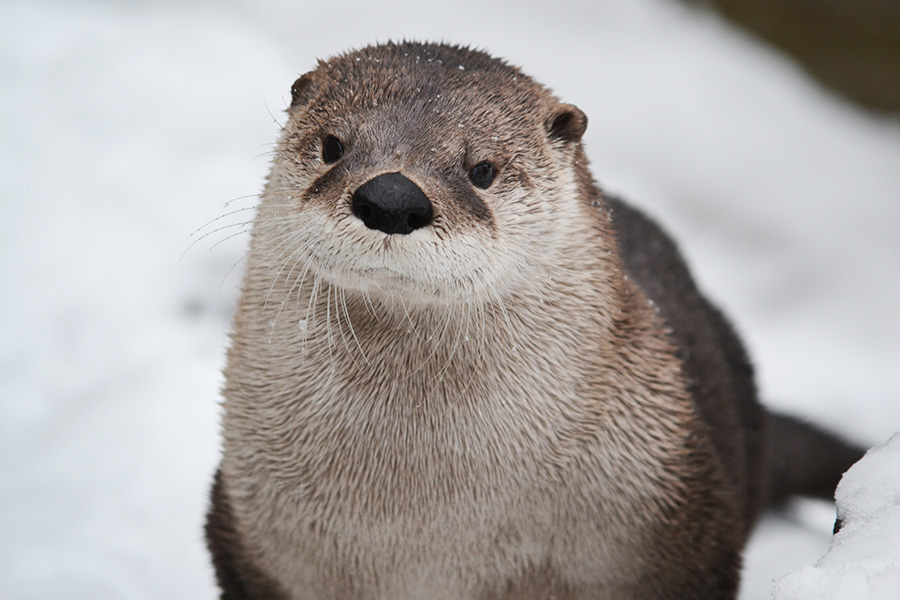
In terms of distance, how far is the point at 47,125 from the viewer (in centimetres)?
440

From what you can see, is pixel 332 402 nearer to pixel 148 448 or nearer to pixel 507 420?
pixel 507 420

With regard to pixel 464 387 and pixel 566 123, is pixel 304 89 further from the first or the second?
pixel 464 387

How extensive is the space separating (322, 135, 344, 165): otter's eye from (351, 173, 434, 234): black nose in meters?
0.26

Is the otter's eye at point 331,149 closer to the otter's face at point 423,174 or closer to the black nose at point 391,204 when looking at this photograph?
the otter's face at point 423,174

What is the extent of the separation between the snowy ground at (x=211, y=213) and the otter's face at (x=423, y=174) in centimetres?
77

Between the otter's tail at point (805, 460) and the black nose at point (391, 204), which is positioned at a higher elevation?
the black nose at point (391, 204)

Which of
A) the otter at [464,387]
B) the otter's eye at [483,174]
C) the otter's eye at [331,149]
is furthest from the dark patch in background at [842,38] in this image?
the otter's eye at [331,149]

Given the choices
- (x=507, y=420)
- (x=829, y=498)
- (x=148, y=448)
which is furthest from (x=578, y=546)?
(x=148, y=448)

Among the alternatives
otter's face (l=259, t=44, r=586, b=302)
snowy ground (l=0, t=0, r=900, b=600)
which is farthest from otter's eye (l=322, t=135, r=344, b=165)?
snowy ground (l=0, t=0, r=900, b=600)

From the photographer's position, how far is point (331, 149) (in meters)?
2.01

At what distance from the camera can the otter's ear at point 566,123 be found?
7.09 feet

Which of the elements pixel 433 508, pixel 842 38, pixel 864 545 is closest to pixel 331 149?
pixel 433 508

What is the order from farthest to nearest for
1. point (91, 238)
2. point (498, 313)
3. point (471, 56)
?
1. point (91, 238)
2. point (471, 56)
3. point (498, 313)

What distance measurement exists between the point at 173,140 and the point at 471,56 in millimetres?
2496
